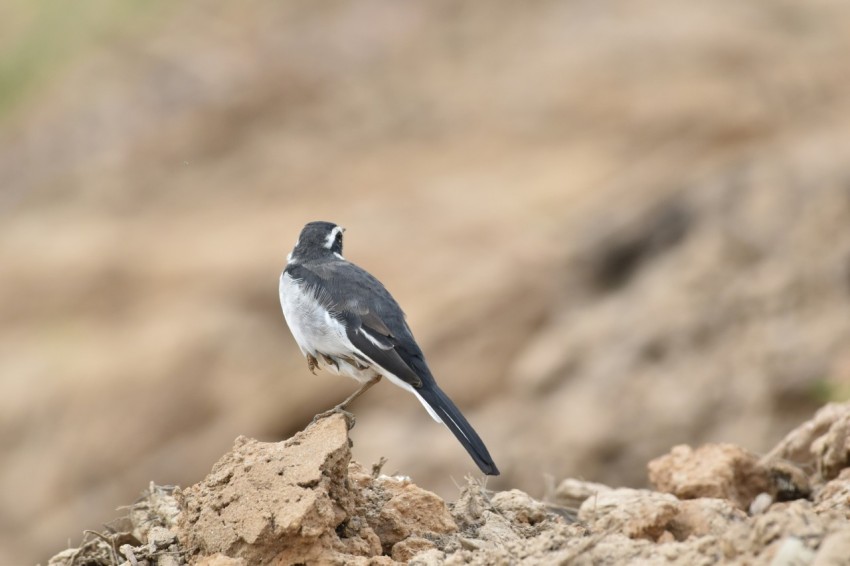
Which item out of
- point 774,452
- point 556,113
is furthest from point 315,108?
point 774,452

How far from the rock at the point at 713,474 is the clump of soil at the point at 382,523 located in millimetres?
147

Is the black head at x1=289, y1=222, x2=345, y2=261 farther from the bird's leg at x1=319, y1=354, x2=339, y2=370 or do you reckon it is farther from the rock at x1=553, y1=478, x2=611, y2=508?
the rock at x1=553, y1=478, x2=611, y2=508

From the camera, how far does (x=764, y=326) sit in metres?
12.6

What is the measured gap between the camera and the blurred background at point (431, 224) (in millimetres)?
12914

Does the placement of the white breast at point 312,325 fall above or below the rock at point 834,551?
above

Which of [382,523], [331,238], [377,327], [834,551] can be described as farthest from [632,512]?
[331,238]

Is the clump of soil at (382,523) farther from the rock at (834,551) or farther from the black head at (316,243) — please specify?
the black head at (316,243)

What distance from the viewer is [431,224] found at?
77.3 ft

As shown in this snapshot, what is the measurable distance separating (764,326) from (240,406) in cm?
814

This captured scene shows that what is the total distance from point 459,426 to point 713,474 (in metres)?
1.79

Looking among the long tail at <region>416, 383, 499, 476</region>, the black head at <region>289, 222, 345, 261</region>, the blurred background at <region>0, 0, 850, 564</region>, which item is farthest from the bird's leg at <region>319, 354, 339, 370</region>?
the blurred background at <region>0, 0, 850, 564</region>

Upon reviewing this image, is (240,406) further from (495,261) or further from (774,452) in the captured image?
(774,452)

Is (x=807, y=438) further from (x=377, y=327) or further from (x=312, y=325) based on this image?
(x=312, y=325)

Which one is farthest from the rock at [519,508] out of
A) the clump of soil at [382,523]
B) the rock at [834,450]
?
the rock at [834,450]
